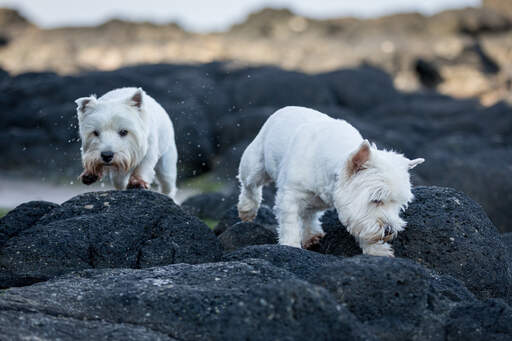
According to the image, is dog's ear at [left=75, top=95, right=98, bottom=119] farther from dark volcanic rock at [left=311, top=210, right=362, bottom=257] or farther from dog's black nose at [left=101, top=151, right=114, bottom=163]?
dark volcanic rock at [left=311, top=210, right=362, bottom=257]

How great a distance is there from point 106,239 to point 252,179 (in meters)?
2.90

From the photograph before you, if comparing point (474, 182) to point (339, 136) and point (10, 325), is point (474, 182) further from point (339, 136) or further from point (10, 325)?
point (10, 325)

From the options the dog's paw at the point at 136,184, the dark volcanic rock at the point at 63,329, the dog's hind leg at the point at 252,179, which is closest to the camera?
the dark volcanic rock at the point at 63,329

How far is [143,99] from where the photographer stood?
8.36 m

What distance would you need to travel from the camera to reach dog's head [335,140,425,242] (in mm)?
6227

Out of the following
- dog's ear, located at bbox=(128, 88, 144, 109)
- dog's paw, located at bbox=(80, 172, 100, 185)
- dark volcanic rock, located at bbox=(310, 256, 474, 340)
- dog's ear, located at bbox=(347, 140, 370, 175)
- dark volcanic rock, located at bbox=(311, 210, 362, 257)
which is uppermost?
dog's ear, located at bbox=(128, 88, 144, 109)

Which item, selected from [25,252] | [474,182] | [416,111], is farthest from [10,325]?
[416,111]

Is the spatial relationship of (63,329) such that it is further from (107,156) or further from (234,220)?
(234,220)


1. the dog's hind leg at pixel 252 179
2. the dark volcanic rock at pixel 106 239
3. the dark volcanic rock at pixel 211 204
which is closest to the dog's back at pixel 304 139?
the dog's hind leg at pixel 252 179

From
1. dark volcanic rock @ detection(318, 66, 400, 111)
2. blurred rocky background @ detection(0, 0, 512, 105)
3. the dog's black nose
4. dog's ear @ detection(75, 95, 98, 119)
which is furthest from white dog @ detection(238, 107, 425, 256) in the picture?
blurred rocky background @ detection(0, 0, 512, 105)

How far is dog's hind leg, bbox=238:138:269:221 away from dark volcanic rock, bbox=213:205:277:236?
11.6 inches

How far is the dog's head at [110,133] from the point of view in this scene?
7887mm

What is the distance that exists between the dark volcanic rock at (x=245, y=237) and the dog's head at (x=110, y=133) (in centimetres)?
154

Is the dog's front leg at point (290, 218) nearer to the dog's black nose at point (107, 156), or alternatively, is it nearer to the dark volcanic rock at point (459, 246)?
the dark volcanic rock at point (459, 246)
